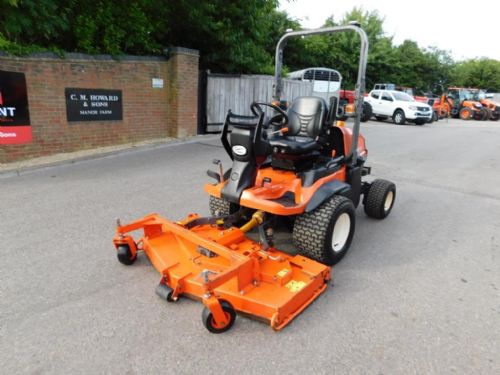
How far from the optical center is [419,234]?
4.79 meters

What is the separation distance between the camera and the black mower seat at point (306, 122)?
13.5 feet

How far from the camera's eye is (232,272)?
2.74 m

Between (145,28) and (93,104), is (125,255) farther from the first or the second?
(145,28)

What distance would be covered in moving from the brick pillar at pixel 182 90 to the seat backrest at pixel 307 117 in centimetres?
631

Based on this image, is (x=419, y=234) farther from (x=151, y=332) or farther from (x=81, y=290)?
(x=81, y=290)

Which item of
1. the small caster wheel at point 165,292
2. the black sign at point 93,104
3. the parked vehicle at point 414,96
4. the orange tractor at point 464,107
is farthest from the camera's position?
the orange tractor at point 464,107

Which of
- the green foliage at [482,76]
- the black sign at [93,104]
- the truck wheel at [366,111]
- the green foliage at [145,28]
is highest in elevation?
the green foliage at [482,76]

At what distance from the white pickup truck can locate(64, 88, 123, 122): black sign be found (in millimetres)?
13260

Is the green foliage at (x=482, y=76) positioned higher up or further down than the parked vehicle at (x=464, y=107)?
higher up

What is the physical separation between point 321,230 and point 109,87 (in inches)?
273

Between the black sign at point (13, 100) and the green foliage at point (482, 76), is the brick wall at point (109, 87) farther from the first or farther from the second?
the green foliage at point (482, 76)

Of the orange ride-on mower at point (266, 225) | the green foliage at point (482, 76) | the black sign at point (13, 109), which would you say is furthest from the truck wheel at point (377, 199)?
the green foliage at point (482, 76)

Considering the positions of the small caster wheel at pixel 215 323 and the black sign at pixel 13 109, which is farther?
the black sign at pixel 13 109

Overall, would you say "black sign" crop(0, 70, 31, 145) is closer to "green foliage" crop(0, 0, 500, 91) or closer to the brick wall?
the brick wall
